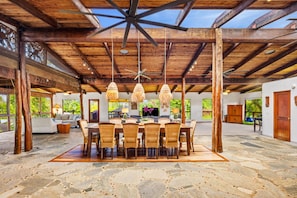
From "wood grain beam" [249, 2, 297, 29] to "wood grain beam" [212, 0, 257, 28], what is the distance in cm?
112

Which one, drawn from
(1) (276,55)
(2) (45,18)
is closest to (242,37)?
(1) (276,55)

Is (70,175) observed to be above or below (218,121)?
below

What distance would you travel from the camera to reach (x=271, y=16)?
483 cm

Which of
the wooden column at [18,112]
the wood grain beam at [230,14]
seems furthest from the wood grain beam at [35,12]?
the wood grain beam at [230,14]

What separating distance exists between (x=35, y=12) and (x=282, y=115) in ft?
29.3

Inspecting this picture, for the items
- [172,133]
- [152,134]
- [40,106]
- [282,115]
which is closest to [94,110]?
[40,106]

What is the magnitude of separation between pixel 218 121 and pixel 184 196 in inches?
120

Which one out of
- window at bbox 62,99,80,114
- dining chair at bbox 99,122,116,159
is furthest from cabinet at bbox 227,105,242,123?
dining chair at bbox 99,122,116,159

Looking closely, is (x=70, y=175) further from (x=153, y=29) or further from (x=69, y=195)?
(x=153, y=29)

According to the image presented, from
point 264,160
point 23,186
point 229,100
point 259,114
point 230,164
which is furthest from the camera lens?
point 229,100

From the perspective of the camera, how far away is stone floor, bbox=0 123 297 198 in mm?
2887

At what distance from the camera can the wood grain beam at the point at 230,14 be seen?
4.11 m

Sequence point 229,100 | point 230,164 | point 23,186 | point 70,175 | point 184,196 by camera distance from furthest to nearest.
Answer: point 229,100 → point 230,164 → point 70,175 → point 23,186 → point 184,196

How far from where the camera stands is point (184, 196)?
2.77 meters
